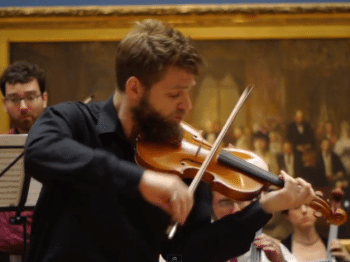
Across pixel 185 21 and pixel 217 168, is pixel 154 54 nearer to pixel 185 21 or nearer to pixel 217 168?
pixel 217 168

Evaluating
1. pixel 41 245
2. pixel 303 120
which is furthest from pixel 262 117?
pixel 41 245

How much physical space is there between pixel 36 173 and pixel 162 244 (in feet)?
1.87

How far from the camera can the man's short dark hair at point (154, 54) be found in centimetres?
154

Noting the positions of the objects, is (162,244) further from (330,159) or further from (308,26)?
(308,26)

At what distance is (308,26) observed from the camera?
343 cm

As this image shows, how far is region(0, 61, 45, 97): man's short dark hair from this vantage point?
301cm

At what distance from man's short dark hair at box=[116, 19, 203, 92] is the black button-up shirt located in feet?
0.50

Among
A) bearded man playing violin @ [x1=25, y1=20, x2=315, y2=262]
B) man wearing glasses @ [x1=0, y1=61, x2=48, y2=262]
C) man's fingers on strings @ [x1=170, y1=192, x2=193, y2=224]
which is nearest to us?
man's fingers on strings @ [x1=170, y1=192, x2=193, y2=224]

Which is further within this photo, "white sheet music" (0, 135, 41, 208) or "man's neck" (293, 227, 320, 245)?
"man's neck" (293, 227, 320, 245)

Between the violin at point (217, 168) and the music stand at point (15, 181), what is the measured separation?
66 centimetres

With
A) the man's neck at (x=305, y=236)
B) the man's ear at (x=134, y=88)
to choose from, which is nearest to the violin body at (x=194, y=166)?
the man's ear at (x=134, y=88)

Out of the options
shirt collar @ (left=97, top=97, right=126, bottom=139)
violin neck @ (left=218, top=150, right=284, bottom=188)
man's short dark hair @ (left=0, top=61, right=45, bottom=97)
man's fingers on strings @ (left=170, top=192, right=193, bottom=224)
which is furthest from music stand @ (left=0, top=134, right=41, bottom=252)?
man's fingers on strings @ (left=170, top=192, right=193, bottom=224)

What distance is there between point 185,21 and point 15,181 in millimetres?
1694

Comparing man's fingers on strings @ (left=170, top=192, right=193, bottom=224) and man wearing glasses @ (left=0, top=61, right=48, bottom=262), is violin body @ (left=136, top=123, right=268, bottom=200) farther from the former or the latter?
man wearing glasses @ (left=0, top=61, right=48, bottom=262)
